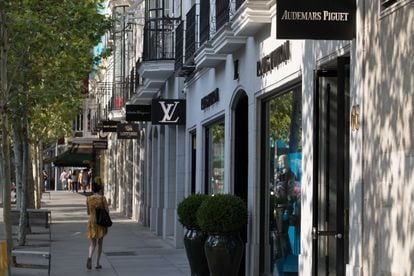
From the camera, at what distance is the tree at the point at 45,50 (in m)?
16.1

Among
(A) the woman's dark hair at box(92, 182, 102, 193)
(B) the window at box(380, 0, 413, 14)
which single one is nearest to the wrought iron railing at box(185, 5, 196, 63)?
(A) the woman's dark hair at box(92, 182, 102, 193)

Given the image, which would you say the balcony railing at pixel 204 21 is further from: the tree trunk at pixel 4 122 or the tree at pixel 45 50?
the tree trunk at pixel 4 122

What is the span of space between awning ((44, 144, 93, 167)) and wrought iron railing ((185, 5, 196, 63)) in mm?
30374

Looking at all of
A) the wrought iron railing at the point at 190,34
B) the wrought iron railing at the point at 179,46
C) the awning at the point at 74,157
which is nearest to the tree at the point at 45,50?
the wrought iron railing at the point at 190,34

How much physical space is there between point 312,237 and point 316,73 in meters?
2.06

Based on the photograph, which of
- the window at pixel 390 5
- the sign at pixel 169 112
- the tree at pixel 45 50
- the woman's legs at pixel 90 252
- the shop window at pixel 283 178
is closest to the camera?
the window at pixel 390 5

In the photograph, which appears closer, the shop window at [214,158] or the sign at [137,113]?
the shop window at [214,158]

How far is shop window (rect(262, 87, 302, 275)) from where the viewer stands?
40.8ft

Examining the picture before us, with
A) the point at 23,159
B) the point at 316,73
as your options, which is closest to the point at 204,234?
the point at 316,73

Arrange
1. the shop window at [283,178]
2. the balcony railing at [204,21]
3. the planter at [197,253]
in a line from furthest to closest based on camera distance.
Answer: the balcony railing at [204,21] < the planter at [197,253] < the shop window at [283,178]

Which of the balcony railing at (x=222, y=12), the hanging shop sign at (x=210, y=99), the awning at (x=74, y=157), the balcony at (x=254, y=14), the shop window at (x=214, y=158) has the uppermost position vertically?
the balcony railing at (x=222, y=12)

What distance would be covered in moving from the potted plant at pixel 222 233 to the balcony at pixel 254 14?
279cm

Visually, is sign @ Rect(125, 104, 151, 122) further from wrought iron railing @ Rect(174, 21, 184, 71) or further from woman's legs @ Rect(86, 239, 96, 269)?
woman's legs @ Rect(86, 239, 96, 269)

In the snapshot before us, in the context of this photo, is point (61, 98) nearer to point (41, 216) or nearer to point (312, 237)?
point (41, 216)
